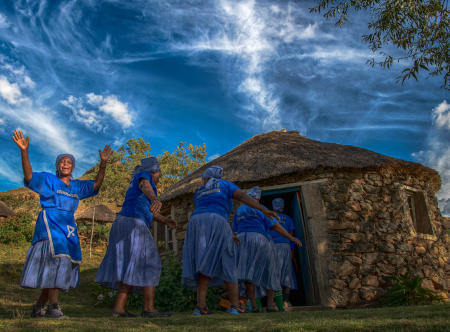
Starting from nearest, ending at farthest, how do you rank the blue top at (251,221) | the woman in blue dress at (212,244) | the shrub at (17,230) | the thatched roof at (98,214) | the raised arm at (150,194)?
the raised arm at (150,194), the woman in blue dress at (212,244), the blue top at (251,221), the shrub at (17,230), the thatched roof at (98,214)

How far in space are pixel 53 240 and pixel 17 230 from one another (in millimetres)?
16683

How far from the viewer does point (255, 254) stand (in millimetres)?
5461

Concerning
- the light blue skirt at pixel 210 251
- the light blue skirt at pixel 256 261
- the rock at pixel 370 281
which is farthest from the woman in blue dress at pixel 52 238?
the rock at pixel 370 281

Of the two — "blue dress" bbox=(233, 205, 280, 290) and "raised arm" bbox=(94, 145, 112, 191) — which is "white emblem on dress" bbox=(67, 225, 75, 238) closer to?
"raised arm" bbox=(94, 145, 112, 191)

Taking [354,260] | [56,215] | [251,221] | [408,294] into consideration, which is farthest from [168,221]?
[408,294]

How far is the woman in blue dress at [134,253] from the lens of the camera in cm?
372

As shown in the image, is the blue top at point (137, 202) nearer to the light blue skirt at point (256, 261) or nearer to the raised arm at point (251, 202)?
the raised arm at point (251, 202)

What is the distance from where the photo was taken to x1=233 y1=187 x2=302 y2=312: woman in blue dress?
544 centimetres

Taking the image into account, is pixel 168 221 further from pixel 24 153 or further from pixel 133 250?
pixel 24 153

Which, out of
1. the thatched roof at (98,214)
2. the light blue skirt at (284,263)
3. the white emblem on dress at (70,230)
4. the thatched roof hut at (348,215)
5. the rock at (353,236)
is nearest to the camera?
the white emblem on dress at (70,230)

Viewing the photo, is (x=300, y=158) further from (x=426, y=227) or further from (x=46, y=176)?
(x=46, y=176)

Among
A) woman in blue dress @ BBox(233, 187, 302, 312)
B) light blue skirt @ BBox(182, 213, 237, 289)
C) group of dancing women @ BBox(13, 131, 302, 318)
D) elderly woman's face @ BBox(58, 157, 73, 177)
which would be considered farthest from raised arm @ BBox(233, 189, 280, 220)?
elderly woman's face @ BBox(58, 157, 73, 177)

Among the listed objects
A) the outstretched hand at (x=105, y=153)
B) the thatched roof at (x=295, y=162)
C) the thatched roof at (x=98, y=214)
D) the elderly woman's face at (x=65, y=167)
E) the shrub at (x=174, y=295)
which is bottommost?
the shrub at (x=174, y=295)

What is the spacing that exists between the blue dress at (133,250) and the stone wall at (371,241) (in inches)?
165
